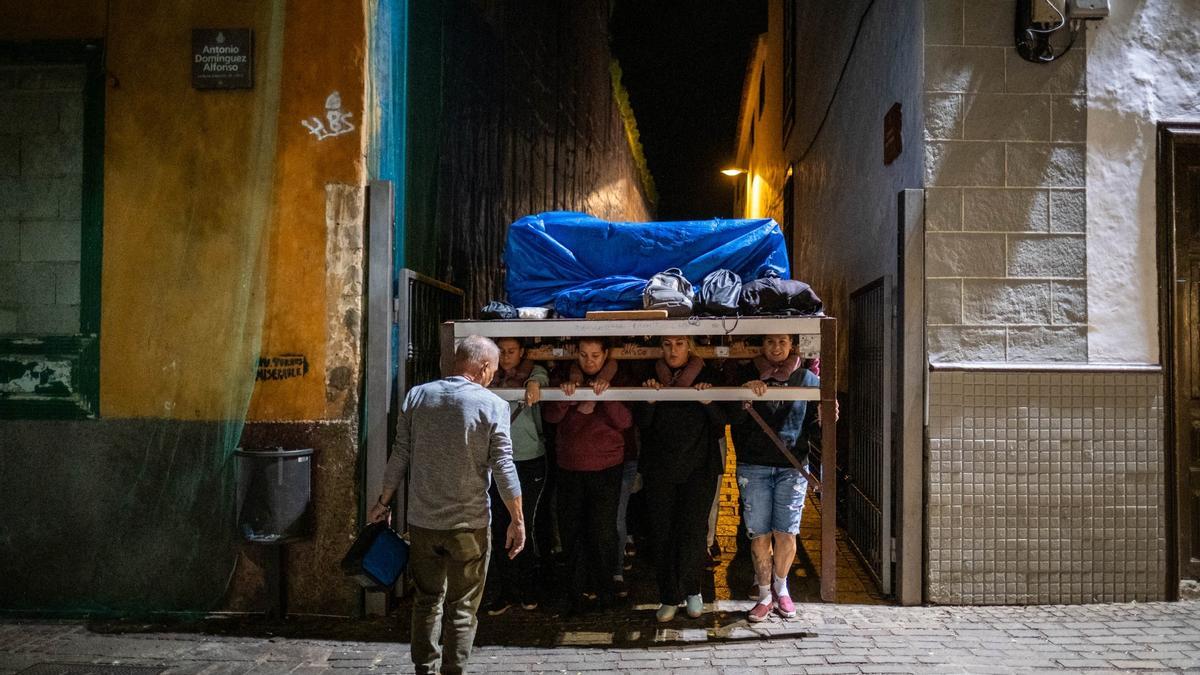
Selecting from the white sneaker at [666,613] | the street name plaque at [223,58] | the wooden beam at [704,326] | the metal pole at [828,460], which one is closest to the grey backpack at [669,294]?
the wooden beam at [704,326]

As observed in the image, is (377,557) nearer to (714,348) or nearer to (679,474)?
(679,474)

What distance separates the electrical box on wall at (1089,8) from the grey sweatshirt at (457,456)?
497 cm

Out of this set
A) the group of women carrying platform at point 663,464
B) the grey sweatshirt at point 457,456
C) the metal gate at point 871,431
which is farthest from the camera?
the metal gate at point 871,431

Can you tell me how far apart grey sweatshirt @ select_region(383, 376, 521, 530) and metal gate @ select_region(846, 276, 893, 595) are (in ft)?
10.1

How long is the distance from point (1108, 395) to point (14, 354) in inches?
322

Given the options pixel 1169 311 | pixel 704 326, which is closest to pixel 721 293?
pixel 704 326

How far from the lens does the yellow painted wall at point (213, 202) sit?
17.5ft

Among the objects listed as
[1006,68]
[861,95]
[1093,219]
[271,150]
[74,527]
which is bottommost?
[74,527]

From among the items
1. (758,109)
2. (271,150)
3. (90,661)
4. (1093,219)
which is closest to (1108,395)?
(1093,219)

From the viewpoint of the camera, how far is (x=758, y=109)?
18766 mm

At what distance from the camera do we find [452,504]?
3973mm

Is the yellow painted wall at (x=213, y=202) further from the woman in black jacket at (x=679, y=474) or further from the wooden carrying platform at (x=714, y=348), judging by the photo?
the woman in black jacket at (x=679, y=474)

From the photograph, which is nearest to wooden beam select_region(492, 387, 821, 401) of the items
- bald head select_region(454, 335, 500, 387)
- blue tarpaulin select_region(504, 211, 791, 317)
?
blue tarpaulin select_region(504, 211, 791, 317)

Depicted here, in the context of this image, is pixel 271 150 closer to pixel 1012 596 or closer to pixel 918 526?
pixel 918 526
